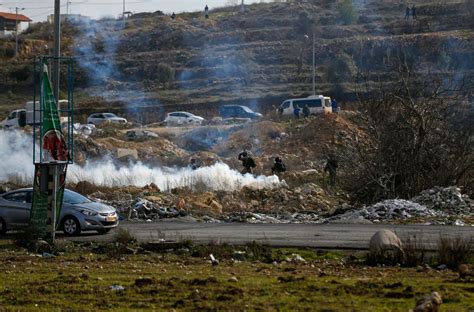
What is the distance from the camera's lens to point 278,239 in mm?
24422

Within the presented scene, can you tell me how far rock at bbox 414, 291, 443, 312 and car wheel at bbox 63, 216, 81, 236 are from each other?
52.9ft

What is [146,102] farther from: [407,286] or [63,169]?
[407,286]

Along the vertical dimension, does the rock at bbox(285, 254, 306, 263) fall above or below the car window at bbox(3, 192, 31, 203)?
above

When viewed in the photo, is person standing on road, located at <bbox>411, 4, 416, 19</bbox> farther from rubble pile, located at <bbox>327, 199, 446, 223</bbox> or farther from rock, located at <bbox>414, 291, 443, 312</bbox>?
rock, located at <bbox>414, 291, 443, 312</bbox>

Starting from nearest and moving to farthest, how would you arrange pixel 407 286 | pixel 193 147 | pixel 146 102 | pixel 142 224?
pixel 407 286
pixel 142 224
pixel 193 147
pixel 146 102

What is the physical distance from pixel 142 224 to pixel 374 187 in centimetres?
905

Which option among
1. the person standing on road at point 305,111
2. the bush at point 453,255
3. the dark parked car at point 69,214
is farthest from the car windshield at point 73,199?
the person standing on road at point 305,111

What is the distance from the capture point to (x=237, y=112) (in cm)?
7738

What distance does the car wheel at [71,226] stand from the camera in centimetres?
2734

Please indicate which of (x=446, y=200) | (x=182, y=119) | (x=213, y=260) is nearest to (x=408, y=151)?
(x=446, y=200)

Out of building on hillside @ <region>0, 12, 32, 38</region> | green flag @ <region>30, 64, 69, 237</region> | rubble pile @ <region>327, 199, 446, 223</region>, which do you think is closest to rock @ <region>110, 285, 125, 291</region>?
green flag @ <region>30, 64, 69, 237</region>

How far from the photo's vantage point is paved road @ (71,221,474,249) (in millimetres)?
23280

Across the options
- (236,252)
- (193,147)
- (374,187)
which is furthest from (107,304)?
(193,147)

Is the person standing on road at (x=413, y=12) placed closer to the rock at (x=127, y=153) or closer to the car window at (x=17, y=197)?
the rock at (x=127, y=153)
